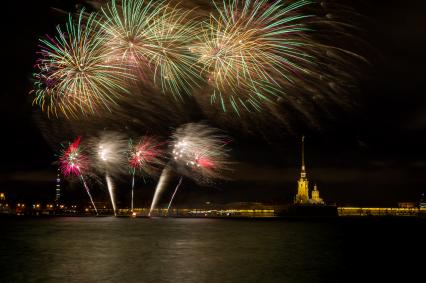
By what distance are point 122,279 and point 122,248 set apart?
1401cm

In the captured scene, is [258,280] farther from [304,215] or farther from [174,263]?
[304,215]

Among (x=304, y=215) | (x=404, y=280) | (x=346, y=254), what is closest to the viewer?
(x=404, y=280)

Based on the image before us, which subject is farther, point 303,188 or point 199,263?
point 303,188

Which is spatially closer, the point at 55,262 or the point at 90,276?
the point at 90,276

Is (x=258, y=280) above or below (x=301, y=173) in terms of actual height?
below

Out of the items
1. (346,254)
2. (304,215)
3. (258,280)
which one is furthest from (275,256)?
(304,215)

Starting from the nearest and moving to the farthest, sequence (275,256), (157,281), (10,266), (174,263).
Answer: (157,281), (10,266), (174,263), (275,256)

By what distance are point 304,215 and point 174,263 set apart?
137518 millimetres

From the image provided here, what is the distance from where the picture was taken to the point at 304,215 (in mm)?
158125

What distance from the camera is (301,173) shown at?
6619 inches

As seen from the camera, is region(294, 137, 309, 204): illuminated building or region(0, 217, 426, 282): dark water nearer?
region(0, 217, 426, 282): dark water

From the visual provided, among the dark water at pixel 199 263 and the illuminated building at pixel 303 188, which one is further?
the illuminated building at pixel 303 188

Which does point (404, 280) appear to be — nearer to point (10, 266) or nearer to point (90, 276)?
point (90, 276)

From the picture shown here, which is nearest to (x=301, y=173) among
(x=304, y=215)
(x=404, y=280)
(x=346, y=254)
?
(x=304, y=215)
